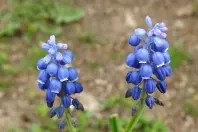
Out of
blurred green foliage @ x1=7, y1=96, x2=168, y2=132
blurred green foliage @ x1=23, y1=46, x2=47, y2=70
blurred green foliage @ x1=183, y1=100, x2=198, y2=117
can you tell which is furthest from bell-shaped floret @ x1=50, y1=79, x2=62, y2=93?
blurred green foliage @ x1=23, y1=46, x2=47, y2=70

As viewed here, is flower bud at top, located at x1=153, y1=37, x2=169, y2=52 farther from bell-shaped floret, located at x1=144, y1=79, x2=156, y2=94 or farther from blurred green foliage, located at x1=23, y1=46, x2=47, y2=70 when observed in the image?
blurred green foliage, located at x1=23, y1=46, x2=47, y2=70

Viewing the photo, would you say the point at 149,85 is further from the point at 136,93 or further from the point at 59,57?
the point at 59,57

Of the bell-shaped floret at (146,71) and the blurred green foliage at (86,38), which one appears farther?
the blurred green foliage at (86,38)

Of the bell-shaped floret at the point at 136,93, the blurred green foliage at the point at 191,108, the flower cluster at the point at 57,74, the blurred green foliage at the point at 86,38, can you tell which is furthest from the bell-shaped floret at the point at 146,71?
the blurred green foliage at the point at 86,38

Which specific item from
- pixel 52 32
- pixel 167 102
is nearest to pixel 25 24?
pixel 52 32

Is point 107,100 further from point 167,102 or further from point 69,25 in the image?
point 69,25

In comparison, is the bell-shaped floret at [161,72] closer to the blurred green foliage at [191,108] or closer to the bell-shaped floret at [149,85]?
the bell-shaped floret at [149,85]
